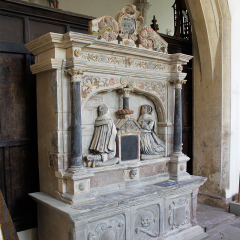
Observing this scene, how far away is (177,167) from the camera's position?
13.9ft

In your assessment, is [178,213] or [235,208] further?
[235,208]

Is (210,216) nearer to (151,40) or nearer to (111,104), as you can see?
(111,104)

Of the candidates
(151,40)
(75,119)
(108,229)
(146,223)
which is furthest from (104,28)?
(146,223)

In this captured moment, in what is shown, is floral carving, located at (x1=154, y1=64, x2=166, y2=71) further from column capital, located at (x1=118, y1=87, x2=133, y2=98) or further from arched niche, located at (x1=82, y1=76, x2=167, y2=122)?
column capital, located at (x1=118, y1=87, x2=133, y2=98)

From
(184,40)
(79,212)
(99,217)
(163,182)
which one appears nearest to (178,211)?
(163,182)

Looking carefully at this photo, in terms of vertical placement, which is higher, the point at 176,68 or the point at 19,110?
the point at 176,68

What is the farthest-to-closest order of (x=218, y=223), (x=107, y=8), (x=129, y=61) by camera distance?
(x=107, y=8) < (x=218, y=223) < (x=129, y=61)

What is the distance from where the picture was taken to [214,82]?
5.22 meters

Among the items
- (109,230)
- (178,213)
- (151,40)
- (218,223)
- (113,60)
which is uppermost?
(151,40)

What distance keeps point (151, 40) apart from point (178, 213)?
2539mm

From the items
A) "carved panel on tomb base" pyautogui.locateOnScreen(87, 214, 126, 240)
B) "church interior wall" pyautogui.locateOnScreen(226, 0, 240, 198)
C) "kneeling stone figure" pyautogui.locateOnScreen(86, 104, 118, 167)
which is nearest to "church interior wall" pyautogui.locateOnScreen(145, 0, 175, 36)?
"church interior wall" pyautogui.locateOnScreen(226, 0, 240, 198)

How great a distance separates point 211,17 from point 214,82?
1192 mm

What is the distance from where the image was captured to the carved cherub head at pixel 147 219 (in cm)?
359

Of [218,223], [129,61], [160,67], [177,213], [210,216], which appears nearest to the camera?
[129,61]
